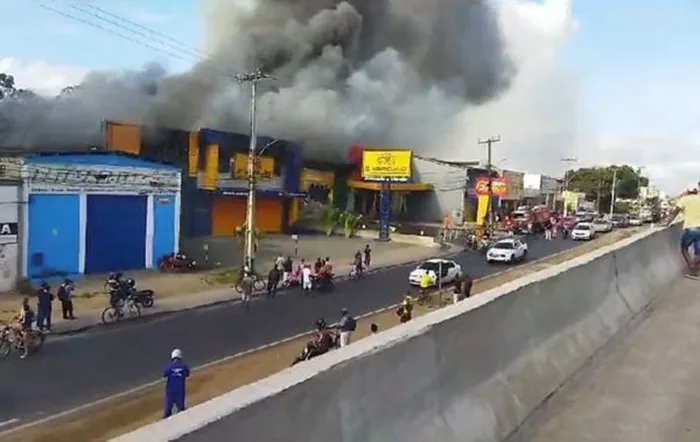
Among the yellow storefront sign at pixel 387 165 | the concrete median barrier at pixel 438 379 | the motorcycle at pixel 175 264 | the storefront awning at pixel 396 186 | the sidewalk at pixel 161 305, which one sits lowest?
the sidewalk at pixel 161 305

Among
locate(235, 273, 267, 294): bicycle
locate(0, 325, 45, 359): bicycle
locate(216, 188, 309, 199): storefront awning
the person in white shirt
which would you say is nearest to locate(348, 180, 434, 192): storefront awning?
locate(216, 188, 309, 199): storefront awning

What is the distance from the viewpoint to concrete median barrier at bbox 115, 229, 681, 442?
313 cm

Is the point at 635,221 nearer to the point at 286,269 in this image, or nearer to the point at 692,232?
the point at 286,269

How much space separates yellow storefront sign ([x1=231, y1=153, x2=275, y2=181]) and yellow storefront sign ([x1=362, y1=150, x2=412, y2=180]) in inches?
295

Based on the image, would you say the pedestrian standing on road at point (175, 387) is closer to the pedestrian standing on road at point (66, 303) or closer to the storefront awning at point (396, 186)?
the pedestrian standing on road at point (66, 303)

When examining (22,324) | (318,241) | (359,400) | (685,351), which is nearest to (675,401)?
(685,351)

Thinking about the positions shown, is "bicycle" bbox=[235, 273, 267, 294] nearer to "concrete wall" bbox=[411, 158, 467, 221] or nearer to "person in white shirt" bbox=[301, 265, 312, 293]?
"person in white shirt" bbox=[301, 265, 312, 293]

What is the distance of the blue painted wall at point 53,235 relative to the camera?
88.3 ft

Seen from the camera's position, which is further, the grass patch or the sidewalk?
the grass patch

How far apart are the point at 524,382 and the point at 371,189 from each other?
61327mm

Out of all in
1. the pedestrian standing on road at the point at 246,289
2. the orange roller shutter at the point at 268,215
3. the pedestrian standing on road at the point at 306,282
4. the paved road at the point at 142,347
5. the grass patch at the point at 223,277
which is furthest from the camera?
the orange roller shutter at the point at 268,215

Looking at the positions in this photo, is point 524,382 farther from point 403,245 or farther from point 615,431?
point 403,245

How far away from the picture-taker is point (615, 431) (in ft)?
17.9

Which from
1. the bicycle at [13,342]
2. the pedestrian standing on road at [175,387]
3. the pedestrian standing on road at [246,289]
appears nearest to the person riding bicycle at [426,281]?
the pedestrian standing on road at [246,289]
